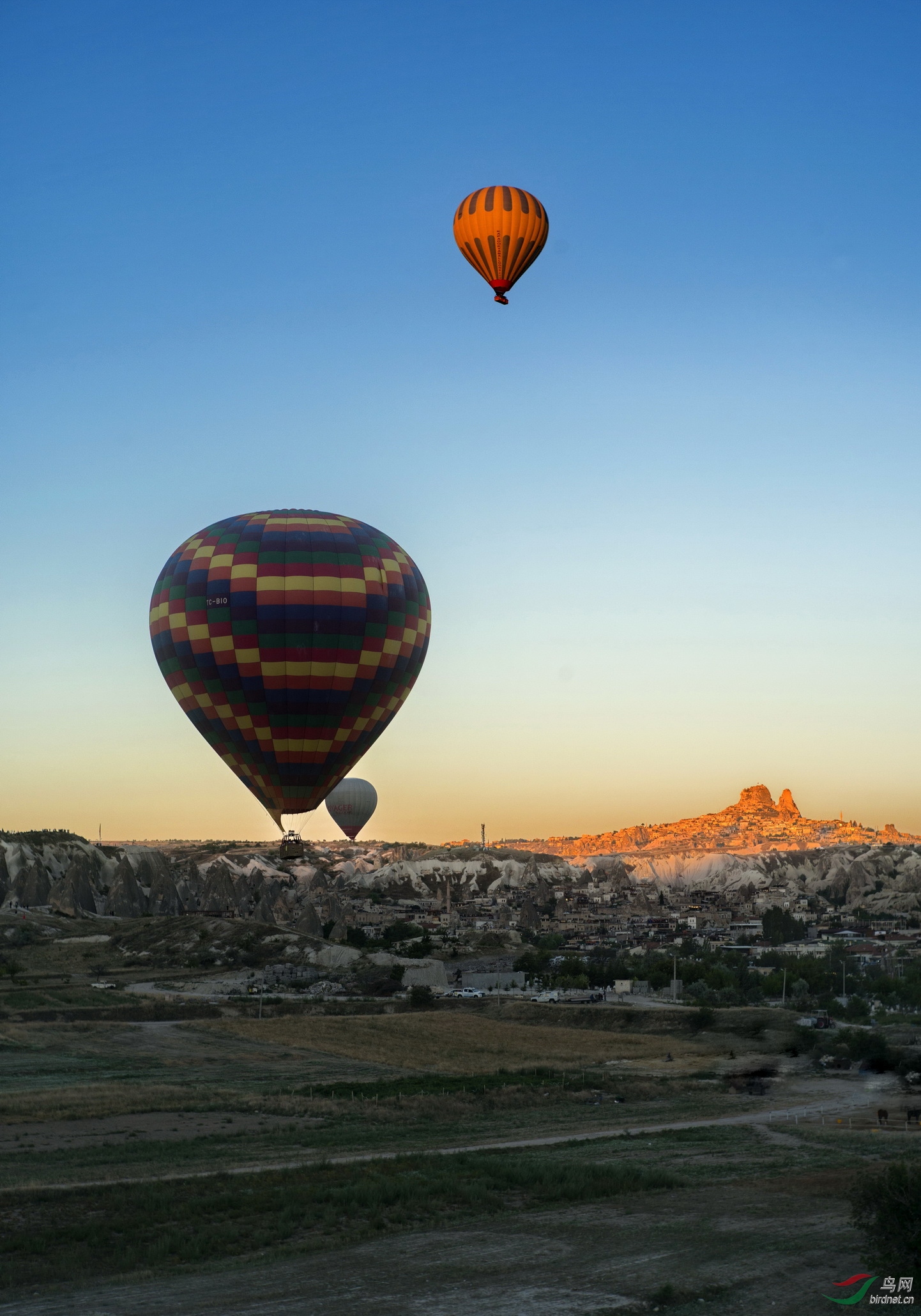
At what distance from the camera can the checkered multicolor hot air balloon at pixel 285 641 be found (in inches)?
1909

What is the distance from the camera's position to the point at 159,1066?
53625 millimetres

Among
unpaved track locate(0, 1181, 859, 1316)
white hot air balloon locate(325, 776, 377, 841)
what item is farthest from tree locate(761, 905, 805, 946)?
unpaved track locate(0, 1181, 859, 1316)

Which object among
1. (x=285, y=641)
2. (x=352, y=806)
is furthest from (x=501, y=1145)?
(x=352, y=806)

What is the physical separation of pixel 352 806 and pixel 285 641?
11301 cm

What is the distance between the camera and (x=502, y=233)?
46.4 metres

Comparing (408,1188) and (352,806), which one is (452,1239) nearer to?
(408,1188)

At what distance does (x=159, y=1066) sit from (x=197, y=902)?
110 meters

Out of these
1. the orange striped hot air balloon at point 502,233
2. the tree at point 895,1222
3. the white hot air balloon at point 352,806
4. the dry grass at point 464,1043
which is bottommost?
the dry grass at point 464,1043

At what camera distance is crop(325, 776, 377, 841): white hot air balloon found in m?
157

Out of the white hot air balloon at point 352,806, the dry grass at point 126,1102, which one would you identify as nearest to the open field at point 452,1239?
the dry grass at point 126,1102

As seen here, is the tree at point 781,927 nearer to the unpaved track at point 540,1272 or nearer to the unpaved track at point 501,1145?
the unpaved track at point 501,1145

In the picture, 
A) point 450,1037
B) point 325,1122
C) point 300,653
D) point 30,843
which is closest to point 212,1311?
point 325,1122

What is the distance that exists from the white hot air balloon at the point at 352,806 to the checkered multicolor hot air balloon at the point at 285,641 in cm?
10445

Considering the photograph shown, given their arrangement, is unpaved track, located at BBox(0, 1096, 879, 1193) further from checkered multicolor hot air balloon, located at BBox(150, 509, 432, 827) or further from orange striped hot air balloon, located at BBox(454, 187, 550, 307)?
orange striped hot air balloon, located at BBox(454, 187, 550, 307)
